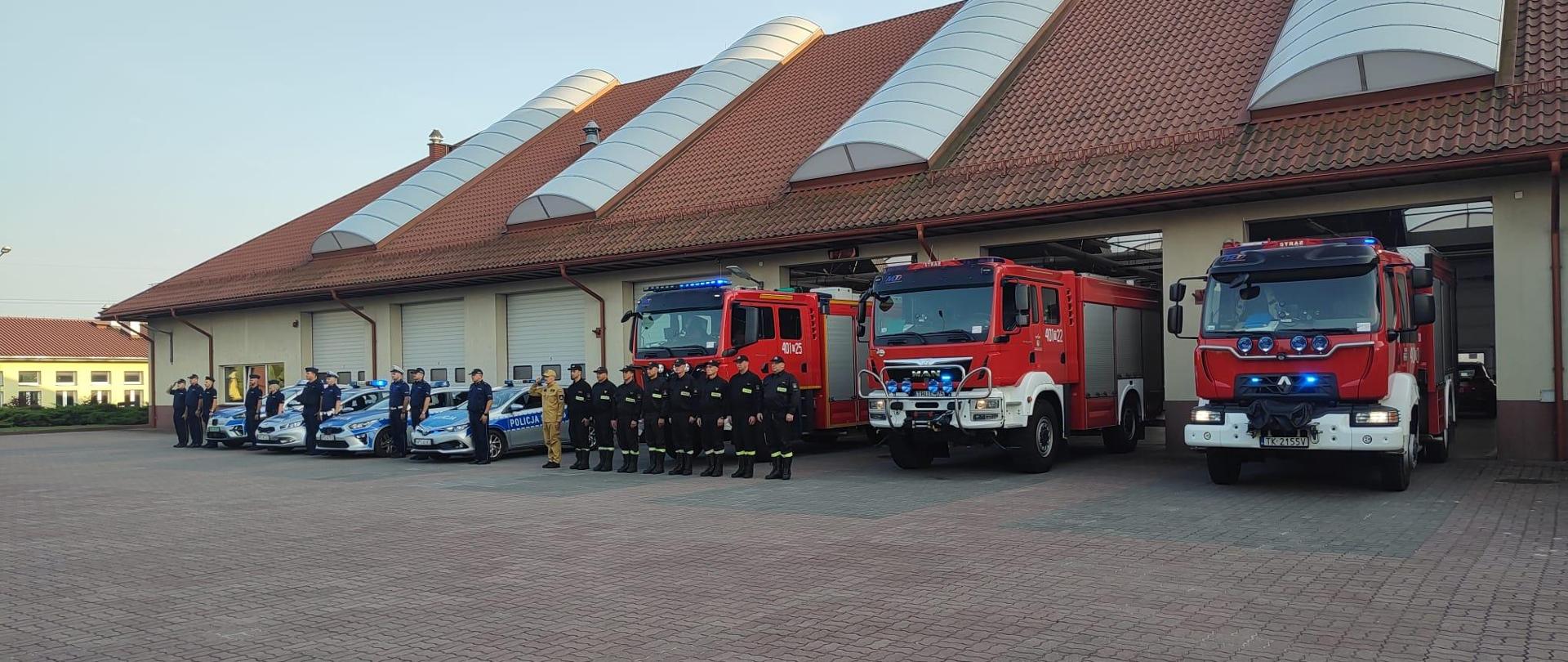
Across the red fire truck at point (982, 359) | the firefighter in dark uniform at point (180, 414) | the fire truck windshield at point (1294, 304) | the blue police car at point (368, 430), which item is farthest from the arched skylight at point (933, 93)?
the firefighter in dark uniform at point (180, 414)

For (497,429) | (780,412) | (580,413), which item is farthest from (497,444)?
(780,412)

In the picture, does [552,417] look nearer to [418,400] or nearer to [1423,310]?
[418,400]

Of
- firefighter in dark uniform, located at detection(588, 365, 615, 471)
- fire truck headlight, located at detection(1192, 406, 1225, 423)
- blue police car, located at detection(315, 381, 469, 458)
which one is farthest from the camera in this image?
blue police car, located at detection(315, 381, 469, 458)

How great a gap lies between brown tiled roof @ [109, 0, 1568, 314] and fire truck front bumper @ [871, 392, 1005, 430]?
4471 mm

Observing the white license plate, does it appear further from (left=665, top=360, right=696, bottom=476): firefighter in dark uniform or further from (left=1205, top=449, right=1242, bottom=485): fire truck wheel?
(left=665, top=360, right=696, bottom=476): firefighter in dark uniform

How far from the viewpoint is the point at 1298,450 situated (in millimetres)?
11461

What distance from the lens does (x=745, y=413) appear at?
1486 centimetres

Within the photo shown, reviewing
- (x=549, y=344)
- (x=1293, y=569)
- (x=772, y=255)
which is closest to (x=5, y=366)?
(x=549, y=344)

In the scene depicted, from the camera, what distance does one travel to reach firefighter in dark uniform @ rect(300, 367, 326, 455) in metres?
21.6

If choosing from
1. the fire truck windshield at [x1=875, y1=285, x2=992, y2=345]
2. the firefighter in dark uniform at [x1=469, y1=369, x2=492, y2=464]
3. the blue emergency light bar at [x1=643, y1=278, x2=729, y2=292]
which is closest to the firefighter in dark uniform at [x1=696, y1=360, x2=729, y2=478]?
the blue emergency light bar at [x1=643, y1=278, x2=729, y2=292]

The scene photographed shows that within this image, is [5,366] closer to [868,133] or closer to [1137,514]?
[868,133]

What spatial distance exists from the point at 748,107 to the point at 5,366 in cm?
6483

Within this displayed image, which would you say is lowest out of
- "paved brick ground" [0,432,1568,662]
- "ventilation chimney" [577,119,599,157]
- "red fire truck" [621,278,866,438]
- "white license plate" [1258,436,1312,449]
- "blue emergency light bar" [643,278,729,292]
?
"paved brick ground" [0,432,1568,662]

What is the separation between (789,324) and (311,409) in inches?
402
